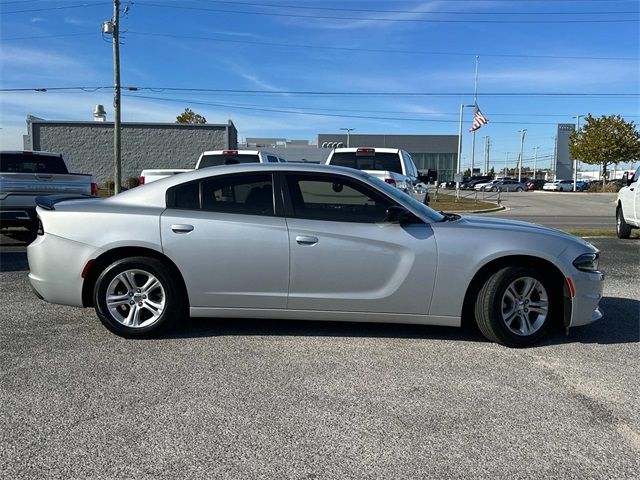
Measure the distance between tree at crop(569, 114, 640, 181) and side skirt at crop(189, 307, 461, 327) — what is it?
5962 cm

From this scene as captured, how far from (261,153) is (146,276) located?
811 cm

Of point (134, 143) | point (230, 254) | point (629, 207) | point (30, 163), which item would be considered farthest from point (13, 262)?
point (134, 143)

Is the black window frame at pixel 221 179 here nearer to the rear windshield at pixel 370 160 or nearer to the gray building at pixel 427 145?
the rear windshield at pixel 370 160

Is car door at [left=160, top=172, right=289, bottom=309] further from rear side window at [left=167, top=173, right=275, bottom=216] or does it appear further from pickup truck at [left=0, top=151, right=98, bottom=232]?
pickup truck at [left=0, top=151, right=98, bottom=232]

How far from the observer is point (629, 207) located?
10930 mm

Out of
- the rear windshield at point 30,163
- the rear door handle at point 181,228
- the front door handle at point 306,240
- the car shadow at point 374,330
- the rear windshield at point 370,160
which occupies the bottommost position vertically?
the car shadow at point 374,330

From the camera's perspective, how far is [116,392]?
361 cm

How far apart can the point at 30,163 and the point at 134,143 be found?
88.1ft

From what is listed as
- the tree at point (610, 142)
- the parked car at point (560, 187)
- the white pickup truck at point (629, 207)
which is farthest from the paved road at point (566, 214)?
the parked car at point (560, 187)

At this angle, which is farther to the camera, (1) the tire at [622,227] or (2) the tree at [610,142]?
(2) the tree at [610,142]

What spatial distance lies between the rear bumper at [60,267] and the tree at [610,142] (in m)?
61.0

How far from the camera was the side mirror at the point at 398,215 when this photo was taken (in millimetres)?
4512

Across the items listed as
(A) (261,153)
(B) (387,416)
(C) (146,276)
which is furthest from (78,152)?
(B) (387,416)

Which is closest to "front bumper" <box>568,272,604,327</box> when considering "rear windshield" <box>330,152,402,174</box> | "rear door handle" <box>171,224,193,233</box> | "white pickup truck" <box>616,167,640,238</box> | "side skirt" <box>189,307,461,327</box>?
"side skirt" <box>189,307,461,327</box>
